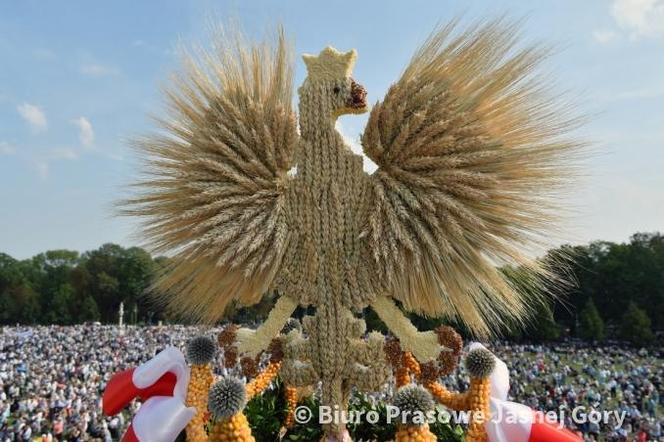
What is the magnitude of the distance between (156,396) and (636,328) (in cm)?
3181

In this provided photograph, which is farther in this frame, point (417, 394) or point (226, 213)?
point (226, 213)

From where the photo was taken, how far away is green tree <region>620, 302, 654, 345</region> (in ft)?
96.1

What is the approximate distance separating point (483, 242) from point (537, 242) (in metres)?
0.41

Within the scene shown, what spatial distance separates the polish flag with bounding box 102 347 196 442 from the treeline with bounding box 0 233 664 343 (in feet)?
61.7

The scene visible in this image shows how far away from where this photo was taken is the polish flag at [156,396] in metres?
3.66

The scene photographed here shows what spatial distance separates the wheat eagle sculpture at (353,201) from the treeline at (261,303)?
1894 cm

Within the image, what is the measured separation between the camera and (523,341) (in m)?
31.9

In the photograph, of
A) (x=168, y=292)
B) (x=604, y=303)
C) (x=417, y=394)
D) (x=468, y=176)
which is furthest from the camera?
(x=604, y=303)

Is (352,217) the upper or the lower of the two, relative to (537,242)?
upper

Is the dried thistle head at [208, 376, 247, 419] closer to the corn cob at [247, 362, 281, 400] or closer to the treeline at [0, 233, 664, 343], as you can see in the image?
the corn cob at [247, 362, 281, 400]

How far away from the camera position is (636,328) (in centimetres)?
2944

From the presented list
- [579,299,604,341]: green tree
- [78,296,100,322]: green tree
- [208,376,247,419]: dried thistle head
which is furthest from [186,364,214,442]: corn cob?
[78,296,100,322]: green tree

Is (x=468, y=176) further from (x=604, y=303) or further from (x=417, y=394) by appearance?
(x=604, y=303)

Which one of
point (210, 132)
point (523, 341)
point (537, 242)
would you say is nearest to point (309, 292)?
point (210, 132)
